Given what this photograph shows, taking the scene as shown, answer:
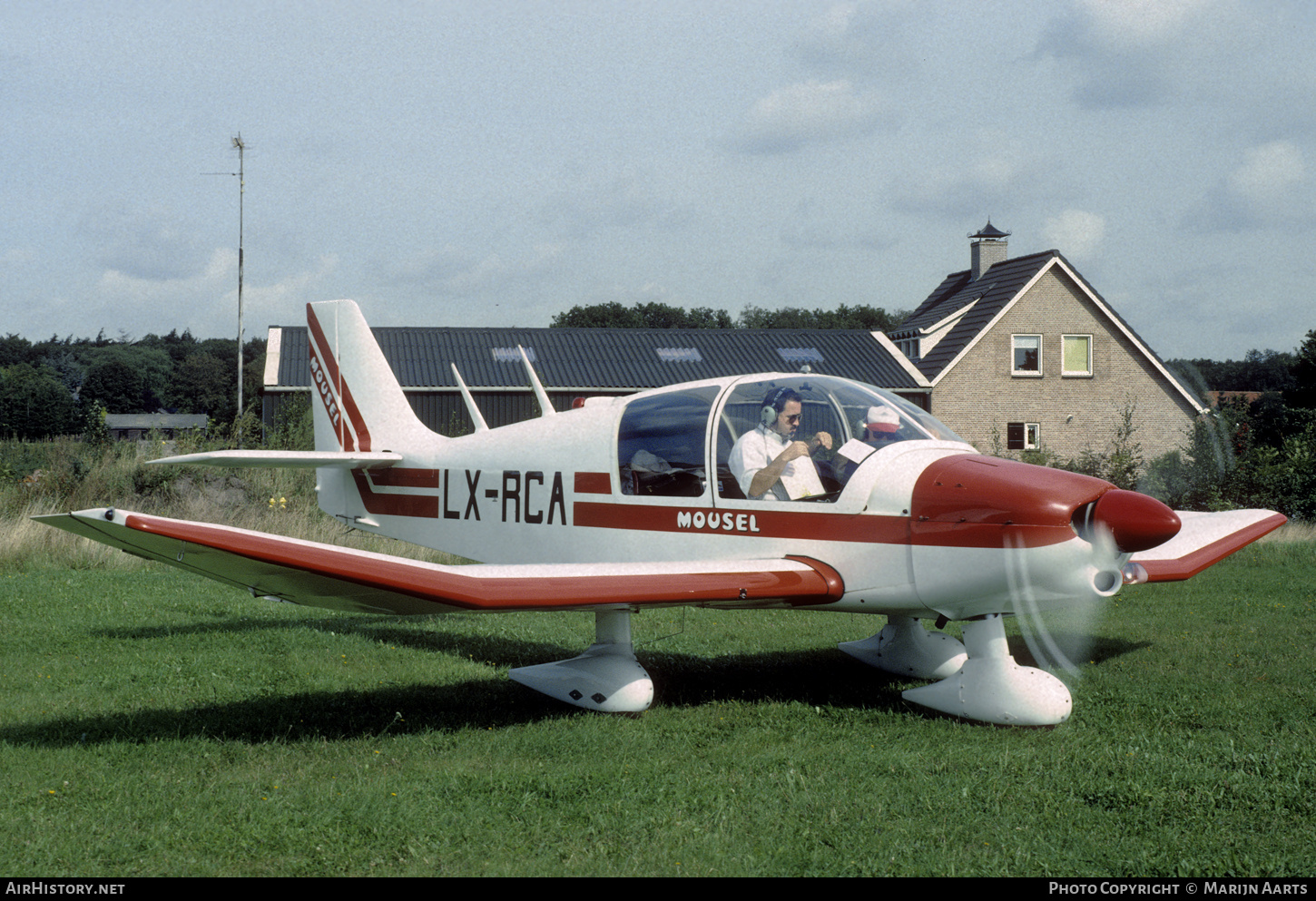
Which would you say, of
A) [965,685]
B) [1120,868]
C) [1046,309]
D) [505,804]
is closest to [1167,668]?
[965,685]

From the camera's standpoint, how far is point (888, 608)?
5.87m

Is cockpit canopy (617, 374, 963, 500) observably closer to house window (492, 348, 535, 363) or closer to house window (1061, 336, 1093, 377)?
house window (492, 348, 535, 363)

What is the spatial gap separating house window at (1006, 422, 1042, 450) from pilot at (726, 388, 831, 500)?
1075 inches

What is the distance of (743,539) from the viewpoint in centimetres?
611

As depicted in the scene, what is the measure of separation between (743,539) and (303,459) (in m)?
3.79

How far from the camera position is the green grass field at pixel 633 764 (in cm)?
376

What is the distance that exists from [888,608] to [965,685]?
0.58 metres

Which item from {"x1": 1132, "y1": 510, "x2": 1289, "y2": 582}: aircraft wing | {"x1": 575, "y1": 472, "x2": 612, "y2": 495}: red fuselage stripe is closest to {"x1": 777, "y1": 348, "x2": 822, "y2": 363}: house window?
{"x1": 1132, "y1": 510, "x2": 1289, "y2": 582}: aircraft wing

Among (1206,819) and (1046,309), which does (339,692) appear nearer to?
(1206,819)

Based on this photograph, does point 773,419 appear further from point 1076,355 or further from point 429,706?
point 1076,355

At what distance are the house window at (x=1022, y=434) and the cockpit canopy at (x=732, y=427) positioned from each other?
2667 centimetres

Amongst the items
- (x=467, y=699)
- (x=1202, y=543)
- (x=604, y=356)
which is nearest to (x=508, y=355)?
(x=604, y=356)

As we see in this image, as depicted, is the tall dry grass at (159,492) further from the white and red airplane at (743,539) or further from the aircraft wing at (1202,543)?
the aircraft wing at (1202,543)

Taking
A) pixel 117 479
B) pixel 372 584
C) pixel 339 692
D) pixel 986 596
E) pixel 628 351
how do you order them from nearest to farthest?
pixel 372 584 < pixel 986 596 < pixel 339 692 < pixel 117 479 < pixel 628 351
